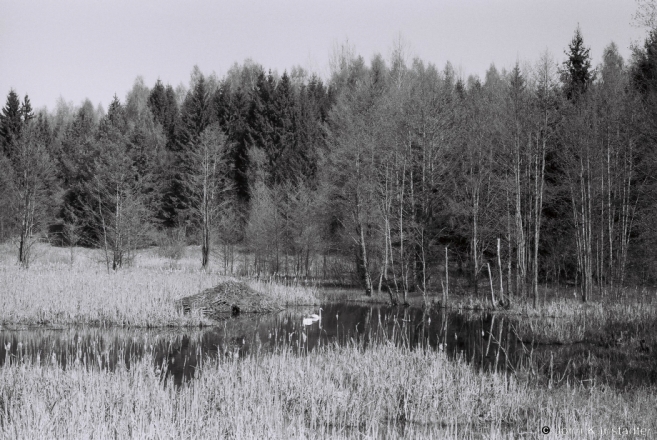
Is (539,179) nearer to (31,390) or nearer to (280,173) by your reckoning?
(31,390)

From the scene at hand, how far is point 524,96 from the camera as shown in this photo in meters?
19.8

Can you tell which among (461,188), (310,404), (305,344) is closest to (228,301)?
(305,344)

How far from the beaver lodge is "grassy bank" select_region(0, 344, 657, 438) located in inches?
350

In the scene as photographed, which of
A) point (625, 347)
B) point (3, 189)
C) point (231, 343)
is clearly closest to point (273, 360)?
point (231, 343)

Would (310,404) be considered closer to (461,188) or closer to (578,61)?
(461,188)

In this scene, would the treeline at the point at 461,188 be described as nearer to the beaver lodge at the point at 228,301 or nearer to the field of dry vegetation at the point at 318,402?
the beaver lodge at the point at 228,301

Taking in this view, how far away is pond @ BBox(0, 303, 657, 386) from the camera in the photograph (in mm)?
9141

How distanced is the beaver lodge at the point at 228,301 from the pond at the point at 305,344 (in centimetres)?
67

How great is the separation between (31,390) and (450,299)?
17790 mm

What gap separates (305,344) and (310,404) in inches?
186

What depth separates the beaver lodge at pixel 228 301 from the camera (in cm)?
1705

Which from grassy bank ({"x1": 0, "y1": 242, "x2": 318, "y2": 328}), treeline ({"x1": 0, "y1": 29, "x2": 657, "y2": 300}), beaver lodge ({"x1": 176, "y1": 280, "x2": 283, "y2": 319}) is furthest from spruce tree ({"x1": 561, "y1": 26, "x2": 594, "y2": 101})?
grassy bank ({"x1": 0, "y1": 242, "x2": 318, "y2": 328})

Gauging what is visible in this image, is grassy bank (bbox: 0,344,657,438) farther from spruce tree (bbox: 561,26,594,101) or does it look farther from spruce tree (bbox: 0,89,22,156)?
spruce tree (bbox: 0,89,22,156)

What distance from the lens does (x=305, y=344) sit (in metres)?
11.9
